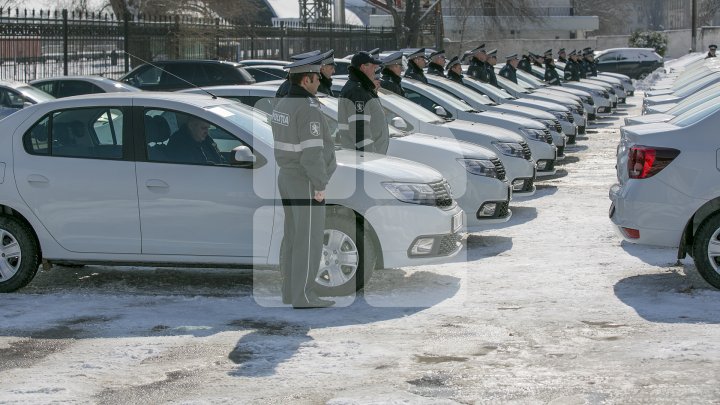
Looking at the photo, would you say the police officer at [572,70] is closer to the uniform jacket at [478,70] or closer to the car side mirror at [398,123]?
the uniform jacket at [478,70]

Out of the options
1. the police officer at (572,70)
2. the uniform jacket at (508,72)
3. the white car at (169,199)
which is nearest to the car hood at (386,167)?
the white car at (169,199)

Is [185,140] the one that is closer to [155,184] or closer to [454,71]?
[155,184]

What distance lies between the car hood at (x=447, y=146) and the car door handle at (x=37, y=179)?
3.81m

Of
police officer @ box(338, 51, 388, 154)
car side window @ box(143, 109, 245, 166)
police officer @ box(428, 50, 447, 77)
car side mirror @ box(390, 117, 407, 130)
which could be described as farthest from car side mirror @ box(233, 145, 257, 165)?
police officer @ box(428, 50, 447, 77)

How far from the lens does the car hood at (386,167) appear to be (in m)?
9.38

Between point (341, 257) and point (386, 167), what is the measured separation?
2.80ft

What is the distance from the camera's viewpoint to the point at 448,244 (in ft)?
31.4

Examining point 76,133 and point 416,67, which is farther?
point 416,67

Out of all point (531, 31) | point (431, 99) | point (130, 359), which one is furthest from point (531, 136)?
point (531, 31)

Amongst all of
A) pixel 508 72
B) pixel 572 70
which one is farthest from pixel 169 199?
pixel 572 70

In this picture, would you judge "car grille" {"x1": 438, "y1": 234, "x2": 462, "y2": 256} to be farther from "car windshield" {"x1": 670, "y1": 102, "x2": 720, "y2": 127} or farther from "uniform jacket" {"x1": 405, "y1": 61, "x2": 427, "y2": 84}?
"uniform jacket" {"x1": 405, "y1": 61, "x2": 427, "y2": 84}

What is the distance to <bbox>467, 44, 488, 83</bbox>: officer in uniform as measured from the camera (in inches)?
852

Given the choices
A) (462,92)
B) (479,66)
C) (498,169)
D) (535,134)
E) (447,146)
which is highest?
(479,66)

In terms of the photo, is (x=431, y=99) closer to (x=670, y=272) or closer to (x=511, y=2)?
(x=670, y=272)
